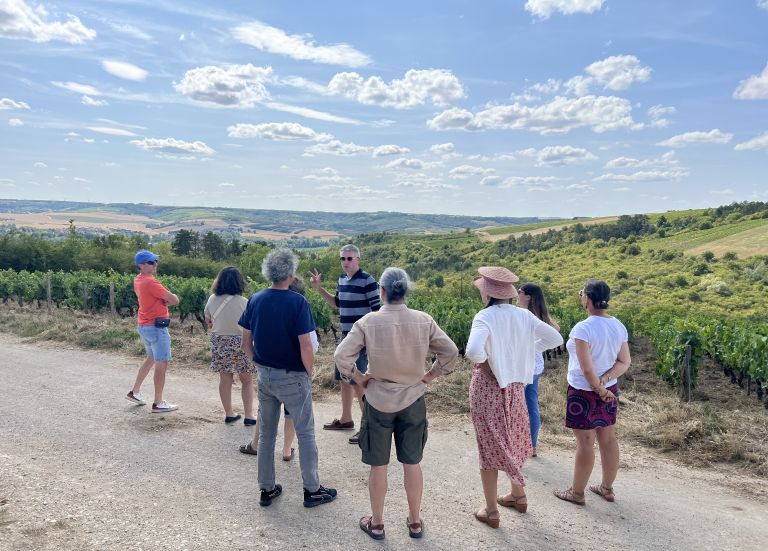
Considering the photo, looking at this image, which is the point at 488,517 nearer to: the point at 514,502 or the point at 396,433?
the point at 514,502

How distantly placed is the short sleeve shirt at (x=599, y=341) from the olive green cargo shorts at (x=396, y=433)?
1.31 meters

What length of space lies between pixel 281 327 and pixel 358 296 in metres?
1.47

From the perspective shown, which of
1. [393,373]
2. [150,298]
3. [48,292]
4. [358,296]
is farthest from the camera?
[48,292]

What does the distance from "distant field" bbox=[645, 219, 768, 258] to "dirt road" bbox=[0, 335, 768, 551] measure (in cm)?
5054

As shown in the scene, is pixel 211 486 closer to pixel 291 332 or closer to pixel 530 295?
pixel 291 332

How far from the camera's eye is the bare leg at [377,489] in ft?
11.6

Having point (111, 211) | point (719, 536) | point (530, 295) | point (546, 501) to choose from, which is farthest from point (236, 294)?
point (111, 211)

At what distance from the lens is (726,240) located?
173 ft

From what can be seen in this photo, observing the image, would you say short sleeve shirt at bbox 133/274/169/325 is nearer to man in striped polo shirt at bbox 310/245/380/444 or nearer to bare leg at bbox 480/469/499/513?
man in striped polo shirt at bbox 310/245/380/444

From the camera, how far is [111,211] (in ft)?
616

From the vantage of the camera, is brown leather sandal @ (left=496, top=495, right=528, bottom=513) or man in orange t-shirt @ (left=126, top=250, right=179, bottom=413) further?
man in orange t-shirt @ (left=126, top=250, right=179, bottom=413)

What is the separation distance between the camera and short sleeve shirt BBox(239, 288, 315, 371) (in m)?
3.86

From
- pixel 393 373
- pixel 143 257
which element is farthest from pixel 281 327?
pixel 143 257

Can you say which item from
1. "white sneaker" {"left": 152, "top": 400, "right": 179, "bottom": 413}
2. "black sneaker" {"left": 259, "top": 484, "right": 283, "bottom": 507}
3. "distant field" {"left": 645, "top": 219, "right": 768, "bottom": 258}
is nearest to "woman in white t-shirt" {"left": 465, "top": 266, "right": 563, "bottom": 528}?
"black sneaker" {"left": 259, "top": 484, "right": 283, "bottom": 507}
